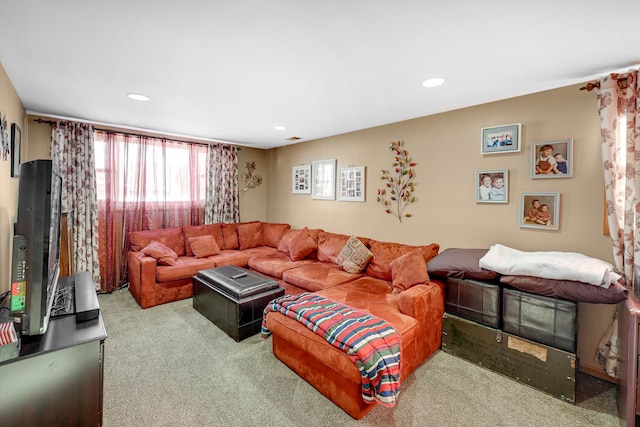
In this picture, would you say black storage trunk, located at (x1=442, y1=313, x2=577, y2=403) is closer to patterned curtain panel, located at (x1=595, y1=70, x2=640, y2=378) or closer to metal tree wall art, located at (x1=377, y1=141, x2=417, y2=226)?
patterned curtain panel, located at (x1=595, y1=70, x2=640, y2=378)

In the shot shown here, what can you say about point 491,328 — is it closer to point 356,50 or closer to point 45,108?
point 356,50

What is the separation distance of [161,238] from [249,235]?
4.66ft

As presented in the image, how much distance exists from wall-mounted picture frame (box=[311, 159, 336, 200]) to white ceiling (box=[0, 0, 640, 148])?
4.95 feet

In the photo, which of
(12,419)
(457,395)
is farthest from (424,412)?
(12,419)

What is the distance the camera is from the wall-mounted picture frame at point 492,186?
2.70 m

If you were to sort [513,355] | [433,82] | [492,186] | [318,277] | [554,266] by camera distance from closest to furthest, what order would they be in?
[554,266], [513,355], [433,82], [492,186], [318,277]

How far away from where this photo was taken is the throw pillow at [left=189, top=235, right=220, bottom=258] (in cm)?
427

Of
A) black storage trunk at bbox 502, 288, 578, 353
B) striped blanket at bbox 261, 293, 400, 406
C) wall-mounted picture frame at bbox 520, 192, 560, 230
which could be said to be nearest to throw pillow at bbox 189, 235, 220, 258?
striped blanket at bbox 261, 293, 400, 406

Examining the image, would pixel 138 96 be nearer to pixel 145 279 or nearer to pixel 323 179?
pixel 145 279

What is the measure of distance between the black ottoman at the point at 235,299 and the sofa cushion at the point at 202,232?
4.09ft

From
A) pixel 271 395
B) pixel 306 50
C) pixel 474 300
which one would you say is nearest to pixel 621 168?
pixel 474 300

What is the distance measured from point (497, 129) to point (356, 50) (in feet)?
5.76

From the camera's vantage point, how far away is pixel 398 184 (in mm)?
3576

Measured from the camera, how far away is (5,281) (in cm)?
217
